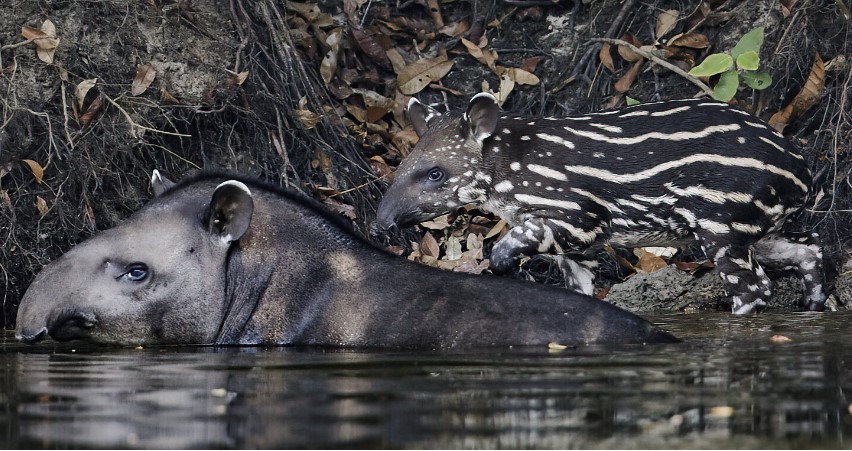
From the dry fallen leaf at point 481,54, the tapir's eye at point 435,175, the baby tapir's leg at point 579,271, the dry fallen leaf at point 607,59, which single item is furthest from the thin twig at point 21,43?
the dry fallen leaf at point 607,59

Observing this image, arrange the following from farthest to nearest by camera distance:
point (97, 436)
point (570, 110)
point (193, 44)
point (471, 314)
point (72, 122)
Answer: point (570, 110), point (193, 44), point (72, 122), point (471, 314), point (97, 436)

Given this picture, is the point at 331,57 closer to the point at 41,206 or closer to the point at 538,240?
the point at 41,206

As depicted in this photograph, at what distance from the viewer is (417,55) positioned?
12586 millimetres

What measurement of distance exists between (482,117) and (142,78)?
2.75 meters

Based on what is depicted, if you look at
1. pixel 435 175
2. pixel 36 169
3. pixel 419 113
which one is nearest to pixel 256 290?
pixel 435 175

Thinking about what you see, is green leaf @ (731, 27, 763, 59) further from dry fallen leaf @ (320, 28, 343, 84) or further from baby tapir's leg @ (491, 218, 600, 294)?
dry fallen leaf @ (320, 28, 343, 84)

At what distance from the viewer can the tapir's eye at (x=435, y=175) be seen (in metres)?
9.74

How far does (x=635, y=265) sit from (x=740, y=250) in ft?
6.54

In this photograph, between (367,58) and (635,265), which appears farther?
(367,58)

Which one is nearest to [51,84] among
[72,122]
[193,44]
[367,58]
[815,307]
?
[72,122]

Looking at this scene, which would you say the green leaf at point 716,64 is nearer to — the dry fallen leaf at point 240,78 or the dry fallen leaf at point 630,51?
the dry fallen leaf at point 630,51

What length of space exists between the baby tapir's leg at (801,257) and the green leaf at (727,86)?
1.41m

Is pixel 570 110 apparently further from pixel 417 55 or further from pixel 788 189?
pixel 788 189

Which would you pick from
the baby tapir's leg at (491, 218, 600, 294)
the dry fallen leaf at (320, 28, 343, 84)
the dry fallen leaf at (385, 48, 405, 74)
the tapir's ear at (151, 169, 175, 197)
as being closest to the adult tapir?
the tapir's ear at (151, 169, 175, 197)
